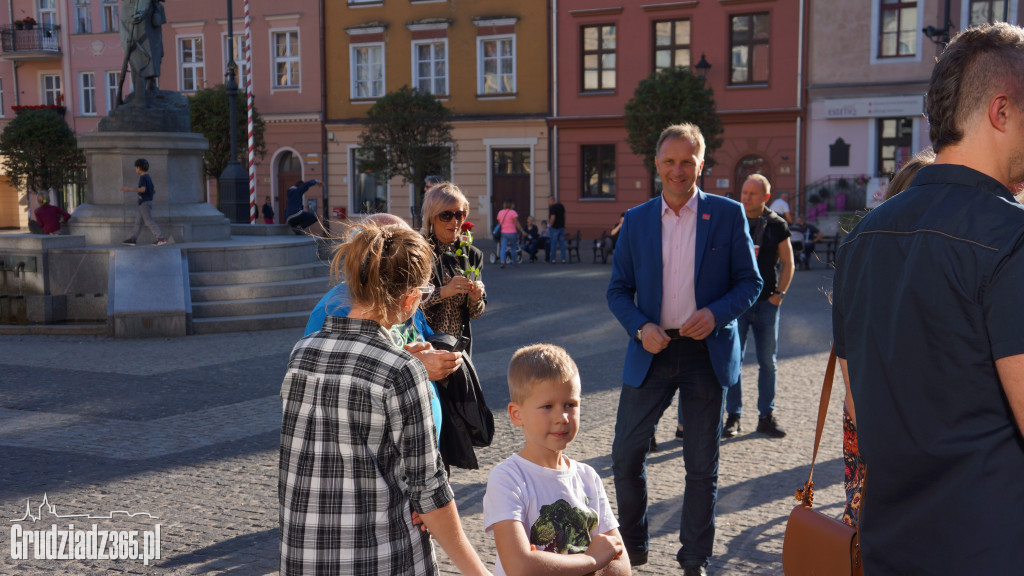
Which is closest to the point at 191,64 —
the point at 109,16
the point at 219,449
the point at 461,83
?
the point at 109,16

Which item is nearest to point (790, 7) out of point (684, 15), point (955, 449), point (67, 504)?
point (684, 15)

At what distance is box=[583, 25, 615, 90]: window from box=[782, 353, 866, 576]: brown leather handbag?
3103 centimetres

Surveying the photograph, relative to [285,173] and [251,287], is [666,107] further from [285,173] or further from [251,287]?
[285,173]

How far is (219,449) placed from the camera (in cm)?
665

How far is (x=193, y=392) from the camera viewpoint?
8625 mm

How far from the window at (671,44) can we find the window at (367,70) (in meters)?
10.5

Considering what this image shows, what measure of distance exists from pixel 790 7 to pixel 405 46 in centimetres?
1366

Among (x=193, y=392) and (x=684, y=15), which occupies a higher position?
(x=684, y=15)

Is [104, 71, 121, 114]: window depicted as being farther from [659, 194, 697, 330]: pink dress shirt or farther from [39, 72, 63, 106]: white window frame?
[659, 194, 697, 330]: pink dress shirt

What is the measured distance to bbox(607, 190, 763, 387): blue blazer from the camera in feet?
14.8

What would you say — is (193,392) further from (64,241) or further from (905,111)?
(905,111)

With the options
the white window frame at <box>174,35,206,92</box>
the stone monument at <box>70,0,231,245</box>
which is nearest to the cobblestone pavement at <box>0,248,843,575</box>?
the stone monument at <box>70,0,231,245</box>

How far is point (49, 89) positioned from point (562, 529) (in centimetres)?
4698

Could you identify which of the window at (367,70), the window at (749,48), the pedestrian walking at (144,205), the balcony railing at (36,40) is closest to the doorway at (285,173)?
the window at (367,70)
